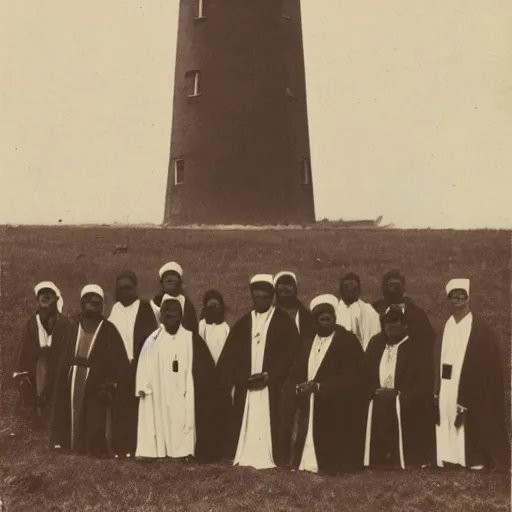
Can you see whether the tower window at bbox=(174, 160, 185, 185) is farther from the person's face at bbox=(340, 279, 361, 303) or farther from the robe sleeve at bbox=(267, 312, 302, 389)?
the robe sleeve at bbox=(267, 312, 302, 389)

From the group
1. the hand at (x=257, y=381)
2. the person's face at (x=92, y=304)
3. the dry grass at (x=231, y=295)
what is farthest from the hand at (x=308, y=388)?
the person's face at (x=92, y=304)

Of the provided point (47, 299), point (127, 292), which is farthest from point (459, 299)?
point (47, 299)

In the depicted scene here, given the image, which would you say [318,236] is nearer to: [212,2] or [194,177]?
[194,177]

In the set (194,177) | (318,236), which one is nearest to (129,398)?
(318,236)

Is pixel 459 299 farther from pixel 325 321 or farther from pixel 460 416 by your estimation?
pixel 325 321

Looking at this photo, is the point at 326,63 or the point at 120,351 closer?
the point at 120,351

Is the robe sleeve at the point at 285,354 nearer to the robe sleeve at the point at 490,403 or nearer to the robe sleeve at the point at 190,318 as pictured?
the robe sleeve at the point at 190,318
